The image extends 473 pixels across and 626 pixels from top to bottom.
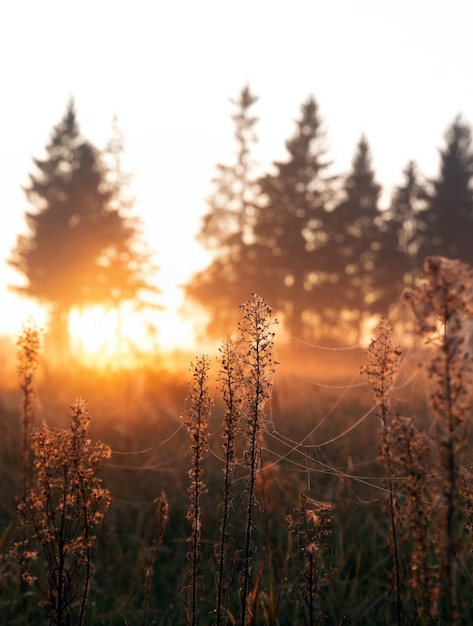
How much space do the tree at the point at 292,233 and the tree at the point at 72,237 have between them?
848 centimetres

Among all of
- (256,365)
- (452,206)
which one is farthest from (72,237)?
(256,365)

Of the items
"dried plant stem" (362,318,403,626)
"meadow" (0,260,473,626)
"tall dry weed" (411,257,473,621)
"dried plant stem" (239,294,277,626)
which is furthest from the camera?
"dried plant stem" (362,318,403,626)

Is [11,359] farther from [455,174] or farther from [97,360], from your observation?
[455,174]

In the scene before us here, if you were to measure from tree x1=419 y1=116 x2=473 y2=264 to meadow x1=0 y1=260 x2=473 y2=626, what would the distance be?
2735 cm

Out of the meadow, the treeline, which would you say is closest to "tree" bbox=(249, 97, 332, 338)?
the treeline

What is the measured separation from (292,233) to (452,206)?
9.73 m

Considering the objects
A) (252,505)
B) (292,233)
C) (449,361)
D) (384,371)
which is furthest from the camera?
(292,233)

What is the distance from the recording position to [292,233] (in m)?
32.1

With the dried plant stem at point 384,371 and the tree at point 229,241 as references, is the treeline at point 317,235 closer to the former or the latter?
the tree at point 229,241

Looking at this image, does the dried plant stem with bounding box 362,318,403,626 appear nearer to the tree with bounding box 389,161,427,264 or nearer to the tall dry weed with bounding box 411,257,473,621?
the tall dry weed with bounding box 411,257,473,621

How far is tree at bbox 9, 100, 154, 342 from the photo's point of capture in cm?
3350

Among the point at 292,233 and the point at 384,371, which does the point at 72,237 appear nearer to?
the point at 292,233

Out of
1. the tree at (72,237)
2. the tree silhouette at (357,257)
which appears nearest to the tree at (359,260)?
the tree silhouette at (357,257)

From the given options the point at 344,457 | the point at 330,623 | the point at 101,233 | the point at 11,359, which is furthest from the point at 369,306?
the point at 330,623
